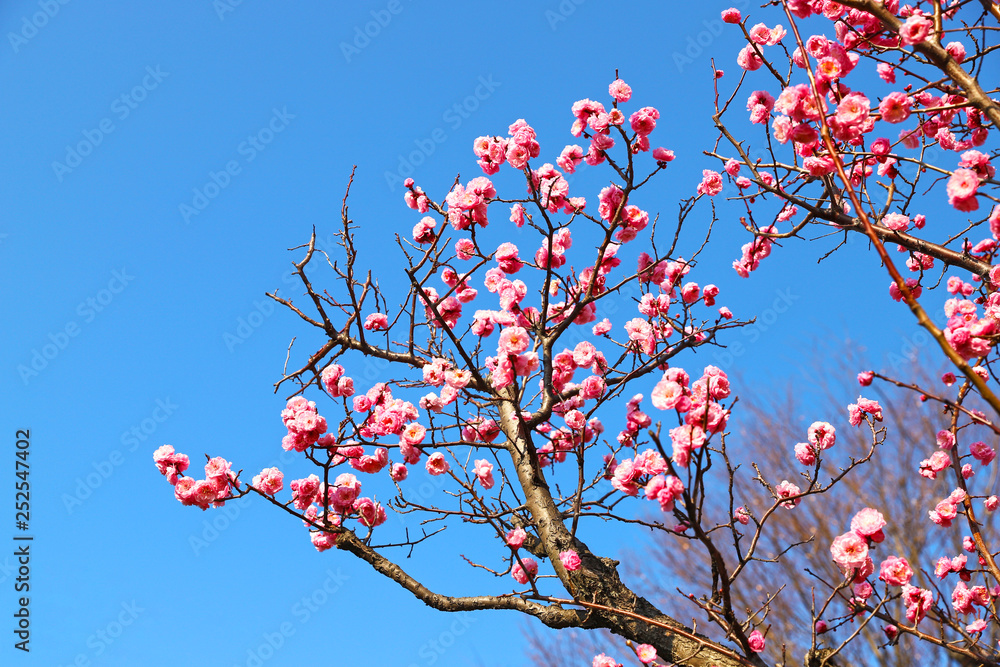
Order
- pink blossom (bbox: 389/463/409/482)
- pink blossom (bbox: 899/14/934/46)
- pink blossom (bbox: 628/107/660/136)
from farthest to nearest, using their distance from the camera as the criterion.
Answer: pink blossom (bbox: 389/463/409/482) < pink blossom (bbox: 628/107/660/136) < pink blossom (bbox: 899/14/934/46)

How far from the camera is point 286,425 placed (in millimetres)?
3398

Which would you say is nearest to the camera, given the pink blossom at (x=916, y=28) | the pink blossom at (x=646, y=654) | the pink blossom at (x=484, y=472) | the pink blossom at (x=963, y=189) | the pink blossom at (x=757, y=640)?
the pink blossom at (x=963, y=189)

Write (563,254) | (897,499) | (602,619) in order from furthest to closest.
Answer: (897,499) < (563,254) < (602,619)

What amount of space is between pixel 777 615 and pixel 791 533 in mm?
1049

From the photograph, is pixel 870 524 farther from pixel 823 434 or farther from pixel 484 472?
pixel 484 472

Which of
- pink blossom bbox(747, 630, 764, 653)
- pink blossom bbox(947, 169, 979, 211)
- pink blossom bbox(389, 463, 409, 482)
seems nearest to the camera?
pink blossom bbox(947, 169, 979, 211)

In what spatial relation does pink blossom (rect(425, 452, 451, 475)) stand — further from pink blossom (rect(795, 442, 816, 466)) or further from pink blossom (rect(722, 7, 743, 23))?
pink blossom (rect(722, 7, 743, 23))

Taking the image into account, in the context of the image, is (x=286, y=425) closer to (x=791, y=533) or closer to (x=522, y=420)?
(x=522, y=420)

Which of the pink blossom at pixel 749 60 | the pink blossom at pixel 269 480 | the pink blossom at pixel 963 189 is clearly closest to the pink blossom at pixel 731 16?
the pink blossom at pixel 749 60

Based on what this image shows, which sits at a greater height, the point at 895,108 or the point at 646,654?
the point at 895,108

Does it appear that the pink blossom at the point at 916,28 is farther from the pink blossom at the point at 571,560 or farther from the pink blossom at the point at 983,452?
the pink blossom at the point at 571,560

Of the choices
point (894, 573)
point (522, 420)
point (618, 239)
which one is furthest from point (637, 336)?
point (894, 573)

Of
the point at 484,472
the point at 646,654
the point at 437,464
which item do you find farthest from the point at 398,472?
the point at 646,654

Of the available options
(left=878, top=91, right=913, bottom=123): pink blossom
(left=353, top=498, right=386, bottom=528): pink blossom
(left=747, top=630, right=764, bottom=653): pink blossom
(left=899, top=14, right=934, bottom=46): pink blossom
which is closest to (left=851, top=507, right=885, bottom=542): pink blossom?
(left=747, top=630, right=764, bottom=653): pink blossom
